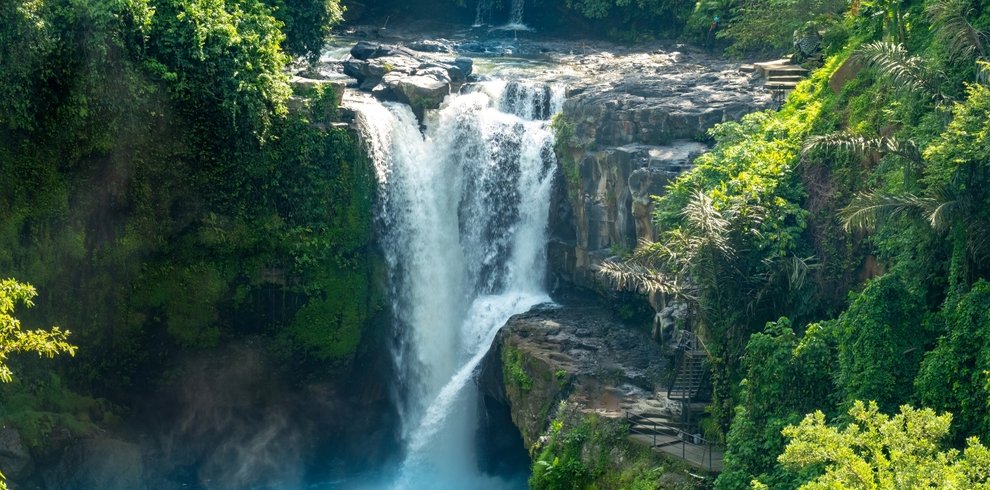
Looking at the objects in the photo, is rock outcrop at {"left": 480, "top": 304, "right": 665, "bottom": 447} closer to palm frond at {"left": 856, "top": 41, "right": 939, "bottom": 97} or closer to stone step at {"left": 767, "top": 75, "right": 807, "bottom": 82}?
stone step at {"left": 767, "top": 75, "right": 807, "bottom": 82}

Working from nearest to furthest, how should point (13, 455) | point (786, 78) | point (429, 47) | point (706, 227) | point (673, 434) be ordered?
point (706, 227)
point (673, 434)
point (13, 455)
point (786, 78)
point (429, 47)

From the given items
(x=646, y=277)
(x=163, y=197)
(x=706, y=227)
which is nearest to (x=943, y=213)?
(x=706, y=227)

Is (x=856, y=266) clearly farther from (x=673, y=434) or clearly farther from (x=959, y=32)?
(x=673, y=434)

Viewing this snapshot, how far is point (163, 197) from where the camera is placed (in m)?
32.8

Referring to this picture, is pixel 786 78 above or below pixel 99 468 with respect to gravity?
above

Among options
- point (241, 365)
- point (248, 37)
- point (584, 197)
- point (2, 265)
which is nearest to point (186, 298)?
point (241, 365)

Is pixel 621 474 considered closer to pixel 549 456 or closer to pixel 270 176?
pixel 549 456

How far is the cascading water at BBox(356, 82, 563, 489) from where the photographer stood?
117 ft

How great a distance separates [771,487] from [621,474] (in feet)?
15.0

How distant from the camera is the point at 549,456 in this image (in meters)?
28.4

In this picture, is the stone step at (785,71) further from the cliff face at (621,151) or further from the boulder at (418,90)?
the boulder at (418,90)

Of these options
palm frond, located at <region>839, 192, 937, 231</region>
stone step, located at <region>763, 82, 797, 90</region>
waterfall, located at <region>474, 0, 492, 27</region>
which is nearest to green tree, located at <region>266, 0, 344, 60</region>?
stone step, located at <region>763, 82, 797, 90</region>

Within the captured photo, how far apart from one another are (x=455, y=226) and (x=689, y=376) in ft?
33.1

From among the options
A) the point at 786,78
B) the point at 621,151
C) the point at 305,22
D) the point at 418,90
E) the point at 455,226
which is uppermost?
the point at 305,22
